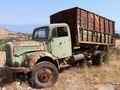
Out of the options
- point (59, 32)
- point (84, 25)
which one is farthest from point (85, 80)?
point (84, 25)

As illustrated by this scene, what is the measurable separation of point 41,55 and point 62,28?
203 cm

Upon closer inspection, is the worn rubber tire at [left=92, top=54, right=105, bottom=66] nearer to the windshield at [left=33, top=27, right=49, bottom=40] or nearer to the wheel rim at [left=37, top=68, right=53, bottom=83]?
the windshield at [left=33, top=27, right=49, bottom=40]

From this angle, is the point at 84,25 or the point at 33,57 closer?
the point at 33,57

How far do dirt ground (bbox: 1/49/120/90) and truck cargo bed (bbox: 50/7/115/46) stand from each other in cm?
137

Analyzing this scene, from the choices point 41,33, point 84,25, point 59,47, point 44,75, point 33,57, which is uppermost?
point 84,25

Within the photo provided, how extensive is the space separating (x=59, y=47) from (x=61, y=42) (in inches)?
9.3

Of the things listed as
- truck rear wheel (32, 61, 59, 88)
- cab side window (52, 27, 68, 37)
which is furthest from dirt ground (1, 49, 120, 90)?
cab side window (52, 27, 68, 37)

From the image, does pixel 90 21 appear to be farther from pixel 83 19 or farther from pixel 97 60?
pixel 97 60

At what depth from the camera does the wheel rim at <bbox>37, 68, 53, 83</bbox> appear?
11.0m

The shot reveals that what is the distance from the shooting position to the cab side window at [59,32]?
12.1 meters

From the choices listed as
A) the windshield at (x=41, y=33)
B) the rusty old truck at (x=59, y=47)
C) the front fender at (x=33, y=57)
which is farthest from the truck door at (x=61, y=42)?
the front fender at (x=33, y=57)

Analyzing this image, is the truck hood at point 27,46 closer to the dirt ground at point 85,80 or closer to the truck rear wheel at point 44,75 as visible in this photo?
the truck rear wheel at point 44,75

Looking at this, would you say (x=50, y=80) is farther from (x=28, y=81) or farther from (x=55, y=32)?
(x=55, y=32)

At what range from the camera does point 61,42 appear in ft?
40.7
